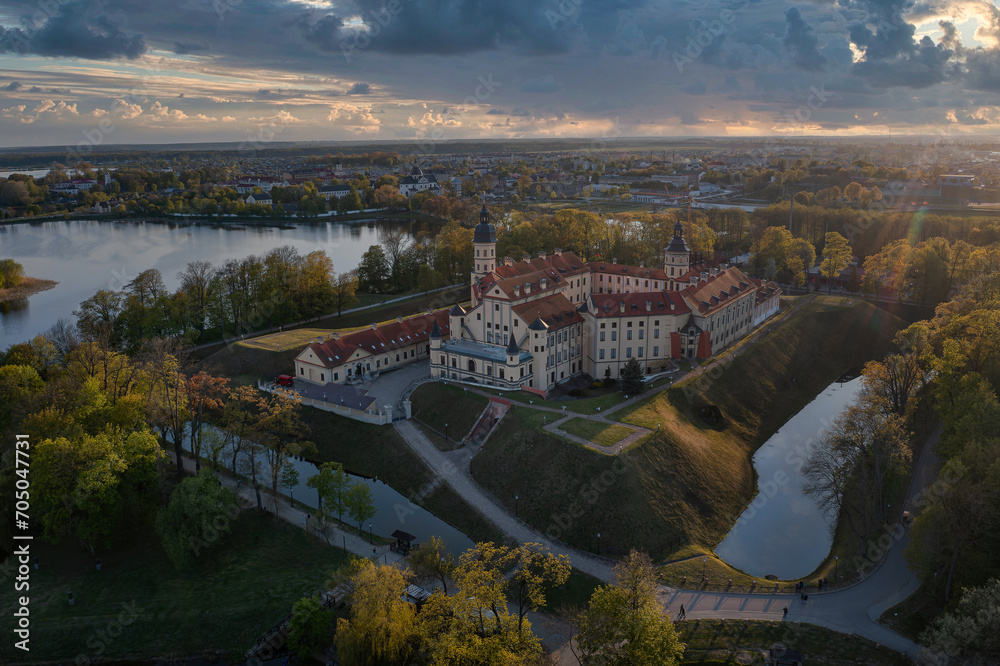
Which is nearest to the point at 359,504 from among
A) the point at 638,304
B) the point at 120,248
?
the point at 638,304

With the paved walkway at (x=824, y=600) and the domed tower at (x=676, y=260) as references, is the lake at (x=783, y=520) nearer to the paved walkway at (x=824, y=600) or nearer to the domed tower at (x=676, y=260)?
the paved walkway at (x=824, y=600)

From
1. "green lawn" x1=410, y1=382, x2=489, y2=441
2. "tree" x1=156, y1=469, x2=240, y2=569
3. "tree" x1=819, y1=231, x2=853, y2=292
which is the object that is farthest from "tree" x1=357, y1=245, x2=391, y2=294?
"tree" x1=819, y1=231, x2=853, y2=292

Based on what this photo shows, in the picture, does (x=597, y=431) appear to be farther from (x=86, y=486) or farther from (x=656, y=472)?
(x=86, y=486)

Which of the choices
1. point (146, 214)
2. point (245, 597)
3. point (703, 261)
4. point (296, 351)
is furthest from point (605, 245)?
point (146, 214)

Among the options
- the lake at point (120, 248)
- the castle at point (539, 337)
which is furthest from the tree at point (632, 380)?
the lake at point (120, 248)

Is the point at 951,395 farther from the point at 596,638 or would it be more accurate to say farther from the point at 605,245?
the point at 605,245

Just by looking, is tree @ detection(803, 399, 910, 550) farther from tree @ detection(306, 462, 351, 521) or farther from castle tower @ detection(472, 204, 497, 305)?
castle tower @ detection(472, 204, 497, 305)
